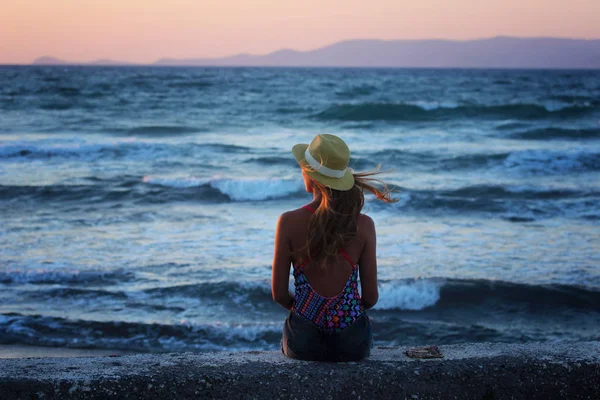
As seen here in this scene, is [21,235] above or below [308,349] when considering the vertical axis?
below

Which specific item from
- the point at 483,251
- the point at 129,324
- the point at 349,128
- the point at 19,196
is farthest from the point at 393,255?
the point at 349,128

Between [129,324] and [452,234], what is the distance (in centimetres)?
484

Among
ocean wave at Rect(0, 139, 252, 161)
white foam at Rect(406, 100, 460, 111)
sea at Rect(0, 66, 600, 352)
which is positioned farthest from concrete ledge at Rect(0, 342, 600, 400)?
white foam at Rect(406, 100, 460, 111)

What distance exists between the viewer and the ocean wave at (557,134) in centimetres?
2102

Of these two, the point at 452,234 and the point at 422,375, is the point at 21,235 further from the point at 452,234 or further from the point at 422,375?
the point at 422,375

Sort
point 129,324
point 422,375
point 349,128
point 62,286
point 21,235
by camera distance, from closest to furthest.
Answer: point 422,375, point 129,324, point 62,286, point 21,235, point 349,128

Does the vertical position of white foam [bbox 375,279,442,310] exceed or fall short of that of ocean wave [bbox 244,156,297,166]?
it falls short

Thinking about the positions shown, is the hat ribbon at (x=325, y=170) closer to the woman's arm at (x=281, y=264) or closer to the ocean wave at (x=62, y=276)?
the woman's arm at (x=281, y=264)

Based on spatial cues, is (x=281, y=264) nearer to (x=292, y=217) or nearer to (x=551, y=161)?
(x=292, y=217)

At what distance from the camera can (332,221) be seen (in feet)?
8.11

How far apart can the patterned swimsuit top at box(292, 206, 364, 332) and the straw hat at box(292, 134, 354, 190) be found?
13.5 inches

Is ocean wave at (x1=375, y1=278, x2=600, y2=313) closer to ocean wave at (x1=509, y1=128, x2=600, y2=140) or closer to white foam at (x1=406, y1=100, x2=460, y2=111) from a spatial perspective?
ocean wave at (x1=509, y1=128, x2=600, y2=140)

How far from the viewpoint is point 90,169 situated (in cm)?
1415

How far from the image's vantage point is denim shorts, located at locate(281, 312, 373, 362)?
2.62 m
